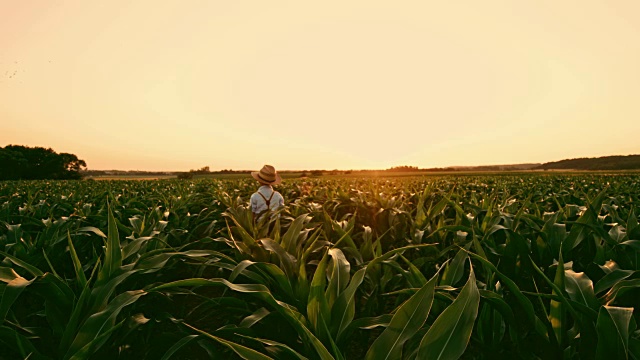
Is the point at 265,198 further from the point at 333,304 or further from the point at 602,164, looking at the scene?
the point at 602,164

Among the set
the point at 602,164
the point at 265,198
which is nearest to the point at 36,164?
the point at 265,198

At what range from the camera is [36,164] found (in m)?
64.1

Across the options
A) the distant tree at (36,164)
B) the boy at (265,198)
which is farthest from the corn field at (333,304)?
the distant tree at (36,164)

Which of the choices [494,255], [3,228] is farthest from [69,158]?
[494,255]

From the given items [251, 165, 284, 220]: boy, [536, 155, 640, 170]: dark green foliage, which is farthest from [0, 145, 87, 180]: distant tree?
[536, 155, 640, 170]: dark green foliage

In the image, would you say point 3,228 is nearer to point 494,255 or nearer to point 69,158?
point 494,255

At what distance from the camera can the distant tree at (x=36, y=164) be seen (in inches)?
2336

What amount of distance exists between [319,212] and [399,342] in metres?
3.81

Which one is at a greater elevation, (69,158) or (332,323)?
(69,158)

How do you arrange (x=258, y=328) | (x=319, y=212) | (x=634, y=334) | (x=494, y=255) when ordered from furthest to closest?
(x=319, y=212) < (x=494, y=255) < (x=258, y=328) < (x=634, y=334)

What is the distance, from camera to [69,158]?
231 ft

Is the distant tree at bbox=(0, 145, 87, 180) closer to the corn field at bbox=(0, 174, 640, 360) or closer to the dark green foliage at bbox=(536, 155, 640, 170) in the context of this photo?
the corn field at bbox=(0, 174, 640, 360)

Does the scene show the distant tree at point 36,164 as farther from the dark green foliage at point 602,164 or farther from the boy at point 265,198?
the dark green foliage at point 602,164

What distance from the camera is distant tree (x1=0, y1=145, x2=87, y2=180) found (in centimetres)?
5934
